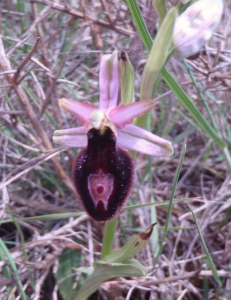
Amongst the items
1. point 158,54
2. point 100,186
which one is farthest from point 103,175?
point 158,54

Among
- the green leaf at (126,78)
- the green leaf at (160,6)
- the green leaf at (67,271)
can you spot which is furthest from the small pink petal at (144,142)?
the green leaf at (67,271)

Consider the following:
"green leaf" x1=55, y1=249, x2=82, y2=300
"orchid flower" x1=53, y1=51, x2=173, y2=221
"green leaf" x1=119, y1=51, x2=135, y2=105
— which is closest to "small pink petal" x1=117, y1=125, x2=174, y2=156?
"orchid flower" x1=53, y1=51, x2=173, y2=221

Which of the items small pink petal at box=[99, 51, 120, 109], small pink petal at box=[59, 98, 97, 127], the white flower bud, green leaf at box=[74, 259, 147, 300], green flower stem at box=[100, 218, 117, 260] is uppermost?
the white flower bud

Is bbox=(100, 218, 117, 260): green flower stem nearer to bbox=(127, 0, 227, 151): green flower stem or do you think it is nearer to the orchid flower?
the orchid flower

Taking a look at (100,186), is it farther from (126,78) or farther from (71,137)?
(126,78)

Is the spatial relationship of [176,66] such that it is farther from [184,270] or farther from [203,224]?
[184,270]

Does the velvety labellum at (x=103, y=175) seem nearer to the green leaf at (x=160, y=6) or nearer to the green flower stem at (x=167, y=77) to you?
the green flower stem at (x=167, y=77)

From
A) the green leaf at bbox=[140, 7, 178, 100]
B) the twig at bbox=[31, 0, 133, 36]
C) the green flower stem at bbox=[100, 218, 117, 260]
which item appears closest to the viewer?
the green leaf at bbox=[140, 7, 178, 100]
